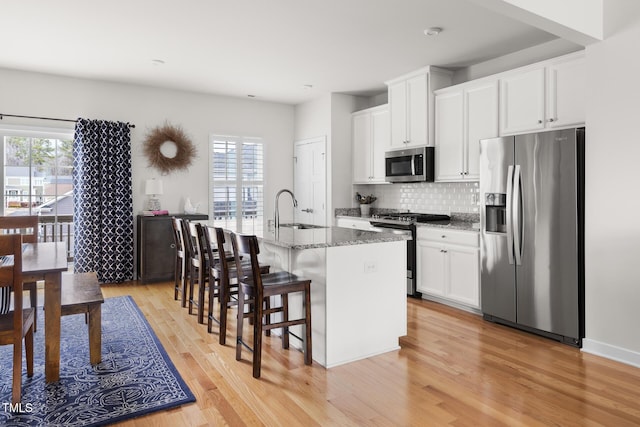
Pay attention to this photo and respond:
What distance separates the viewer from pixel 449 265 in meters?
4.47

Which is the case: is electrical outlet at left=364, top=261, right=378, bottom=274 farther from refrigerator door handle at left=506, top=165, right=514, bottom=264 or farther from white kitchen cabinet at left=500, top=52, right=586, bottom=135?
white kitchen cabinet at left=500, top=52, right=586, bottom=135

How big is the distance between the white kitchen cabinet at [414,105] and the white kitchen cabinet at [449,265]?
1181mm

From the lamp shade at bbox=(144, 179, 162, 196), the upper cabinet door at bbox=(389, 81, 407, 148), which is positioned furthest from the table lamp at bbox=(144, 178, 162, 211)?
the upper cabinet door at bbox=(389, 81, 407, 148)

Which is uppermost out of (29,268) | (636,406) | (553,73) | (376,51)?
(376,51)

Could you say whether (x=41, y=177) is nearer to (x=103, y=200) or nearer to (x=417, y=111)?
(x=103, y=200)

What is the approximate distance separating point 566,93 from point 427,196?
2.14 meters

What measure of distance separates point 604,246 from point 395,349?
5.61 feet

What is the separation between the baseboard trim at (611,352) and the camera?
2.98 metres

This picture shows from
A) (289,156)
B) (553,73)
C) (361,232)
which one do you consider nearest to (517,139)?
(553,73)

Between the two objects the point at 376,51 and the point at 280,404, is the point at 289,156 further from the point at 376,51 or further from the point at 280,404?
the point at 280,404

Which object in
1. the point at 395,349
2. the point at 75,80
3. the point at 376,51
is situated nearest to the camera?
the point at 395,349

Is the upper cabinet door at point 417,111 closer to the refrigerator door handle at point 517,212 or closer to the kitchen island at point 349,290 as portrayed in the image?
the refrigerator door handle at point 517,212

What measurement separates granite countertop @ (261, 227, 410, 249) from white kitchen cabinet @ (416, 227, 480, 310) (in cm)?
128

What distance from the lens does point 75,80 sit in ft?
18.1
